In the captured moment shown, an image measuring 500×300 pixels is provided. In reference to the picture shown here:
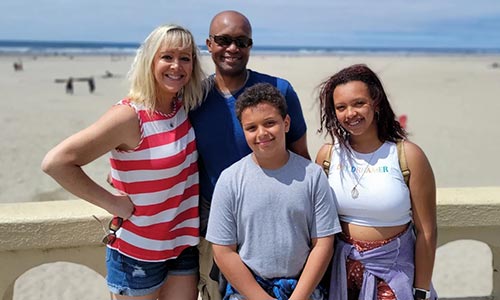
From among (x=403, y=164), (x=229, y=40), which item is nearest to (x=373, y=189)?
(x=403, y=164)

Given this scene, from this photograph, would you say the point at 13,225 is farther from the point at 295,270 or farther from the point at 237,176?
the point at 295,270

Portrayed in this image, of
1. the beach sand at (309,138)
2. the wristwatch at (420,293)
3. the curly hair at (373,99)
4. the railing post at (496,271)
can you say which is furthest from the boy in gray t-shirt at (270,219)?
the railing post at (496,271)

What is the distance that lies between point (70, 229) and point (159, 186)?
2.28 feet

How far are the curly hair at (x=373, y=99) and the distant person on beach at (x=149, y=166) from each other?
28.5 inches

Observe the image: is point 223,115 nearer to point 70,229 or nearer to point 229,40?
point 229,40

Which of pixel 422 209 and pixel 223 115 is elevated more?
pixel 223 115

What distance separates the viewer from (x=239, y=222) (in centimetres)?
247

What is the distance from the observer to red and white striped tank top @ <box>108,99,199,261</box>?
267 centimetres

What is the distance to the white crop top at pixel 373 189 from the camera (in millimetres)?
2475

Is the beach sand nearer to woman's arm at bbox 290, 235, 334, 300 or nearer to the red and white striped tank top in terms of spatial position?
the red and white striped tank top

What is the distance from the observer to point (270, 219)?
2.44 meters

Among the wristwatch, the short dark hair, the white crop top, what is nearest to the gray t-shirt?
the white crop top

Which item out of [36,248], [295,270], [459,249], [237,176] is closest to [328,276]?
[295,270]

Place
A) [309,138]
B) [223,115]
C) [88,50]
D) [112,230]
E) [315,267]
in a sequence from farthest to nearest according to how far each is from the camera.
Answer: [88,50] < [309,138] < [223,115] < [112,230] < [315,267]
